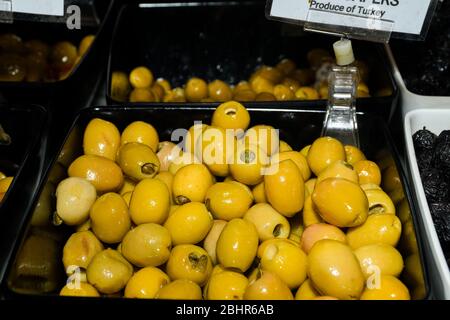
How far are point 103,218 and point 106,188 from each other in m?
0.10

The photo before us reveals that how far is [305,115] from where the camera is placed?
43.9 inches

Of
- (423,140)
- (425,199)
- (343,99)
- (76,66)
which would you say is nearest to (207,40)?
(76,66)

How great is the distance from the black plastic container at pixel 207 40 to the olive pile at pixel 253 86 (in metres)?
0.05

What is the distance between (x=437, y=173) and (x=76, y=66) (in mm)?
827

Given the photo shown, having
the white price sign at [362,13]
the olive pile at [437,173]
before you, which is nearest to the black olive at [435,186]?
the olive pile at [437,173]

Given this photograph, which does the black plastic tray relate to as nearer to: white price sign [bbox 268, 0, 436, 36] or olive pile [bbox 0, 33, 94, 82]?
olive pile [bbox 0, 33, 94, 82]

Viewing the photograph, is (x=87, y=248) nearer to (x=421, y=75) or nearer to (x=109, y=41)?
(x=109, y=41)

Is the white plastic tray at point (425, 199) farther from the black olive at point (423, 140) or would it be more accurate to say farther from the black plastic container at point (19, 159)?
the black plastic container at point (19, 159)

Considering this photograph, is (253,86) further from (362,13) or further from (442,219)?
(442,219)

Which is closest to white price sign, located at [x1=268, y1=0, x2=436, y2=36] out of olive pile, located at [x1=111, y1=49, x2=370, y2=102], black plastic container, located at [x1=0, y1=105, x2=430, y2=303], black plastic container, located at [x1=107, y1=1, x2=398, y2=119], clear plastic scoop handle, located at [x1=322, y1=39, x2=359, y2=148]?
clear plastic scoop handle, located at [x1=322, y1=39, x2=359, y2=148]

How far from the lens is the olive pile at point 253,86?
133 centimetres

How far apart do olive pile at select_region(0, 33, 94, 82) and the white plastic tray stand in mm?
818

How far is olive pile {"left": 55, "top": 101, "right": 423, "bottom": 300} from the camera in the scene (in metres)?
0.82

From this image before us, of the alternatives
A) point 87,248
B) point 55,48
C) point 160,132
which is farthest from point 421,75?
point 55,48
